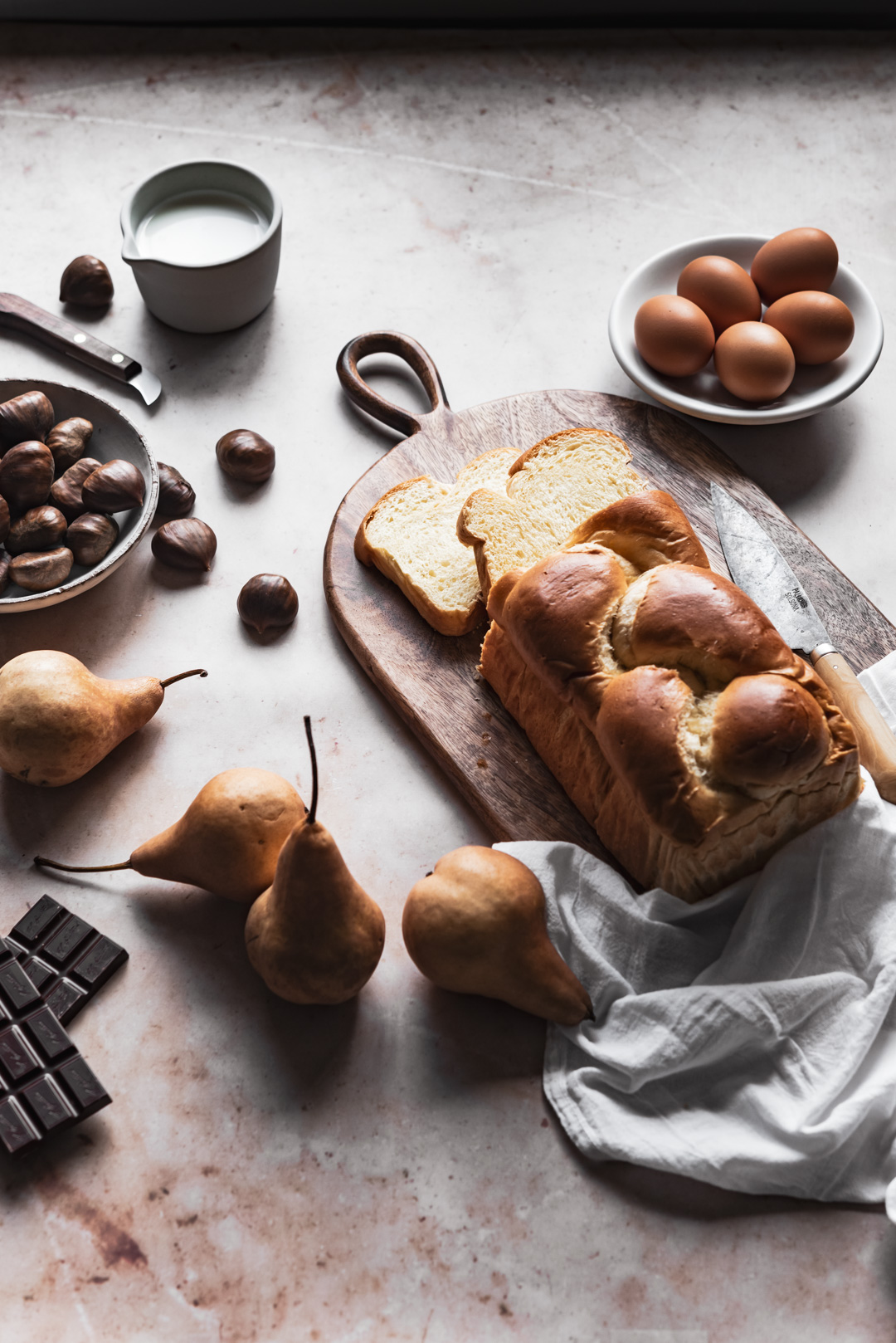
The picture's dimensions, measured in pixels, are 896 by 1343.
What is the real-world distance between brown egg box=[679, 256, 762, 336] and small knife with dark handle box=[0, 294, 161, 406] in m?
1.25

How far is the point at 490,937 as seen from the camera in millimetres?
1591

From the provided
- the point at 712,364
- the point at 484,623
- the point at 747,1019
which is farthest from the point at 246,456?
the point at 747,1019

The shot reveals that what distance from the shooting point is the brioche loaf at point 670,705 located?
5.17 feet

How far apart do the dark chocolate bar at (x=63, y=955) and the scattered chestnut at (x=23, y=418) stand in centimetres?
96

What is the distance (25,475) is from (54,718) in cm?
56

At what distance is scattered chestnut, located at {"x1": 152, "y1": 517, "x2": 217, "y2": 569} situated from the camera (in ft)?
7.06

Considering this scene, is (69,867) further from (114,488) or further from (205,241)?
(205,241)

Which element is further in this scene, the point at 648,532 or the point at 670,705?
the point at 648,532

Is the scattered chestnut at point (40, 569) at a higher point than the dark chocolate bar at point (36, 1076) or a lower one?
higher

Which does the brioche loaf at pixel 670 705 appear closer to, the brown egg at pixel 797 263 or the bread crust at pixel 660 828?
the bread crust at pixel 660 828

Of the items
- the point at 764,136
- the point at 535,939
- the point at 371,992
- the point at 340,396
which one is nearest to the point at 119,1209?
the point at 371,992

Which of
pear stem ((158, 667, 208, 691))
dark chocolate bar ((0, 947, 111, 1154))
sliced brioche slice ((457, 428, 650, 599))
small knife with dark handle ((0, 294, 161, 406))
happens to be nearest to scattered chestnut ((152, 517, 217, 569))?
pear stem ((158, 667, 208, 691))

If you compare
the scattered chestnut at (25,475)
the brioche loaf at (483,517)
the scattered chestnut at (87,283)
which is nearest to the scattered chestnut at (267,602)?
the brioche loaf at (483,517)

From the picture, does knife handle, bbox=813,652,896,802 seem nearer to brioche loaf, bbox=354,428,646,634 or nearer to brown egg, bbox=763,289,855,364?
brioche loaf, bbox=354,428,646,634
